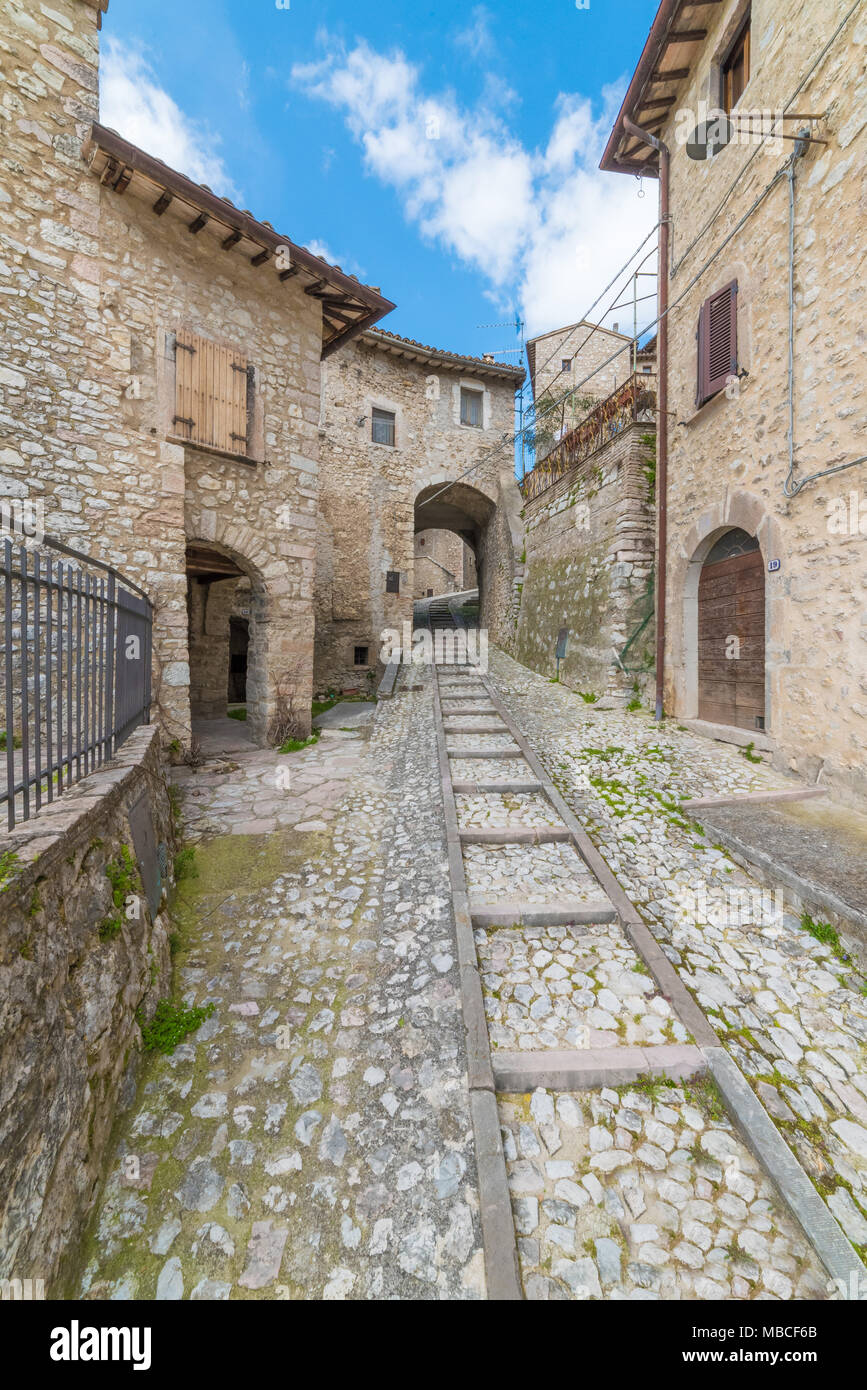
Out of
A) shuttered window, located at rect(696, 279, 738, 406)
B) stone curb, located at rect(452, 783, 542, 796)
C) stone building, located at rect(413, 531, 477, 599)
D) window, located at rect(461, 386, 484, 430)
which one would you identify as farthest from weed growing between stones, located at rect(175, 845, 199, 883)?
stone building, located at rect(413, 531, 477, 599)

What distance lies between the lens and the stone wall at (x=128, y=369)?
5250mm

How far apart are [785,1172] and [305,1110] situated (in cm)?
190

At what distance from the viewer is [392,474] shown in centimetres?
1547

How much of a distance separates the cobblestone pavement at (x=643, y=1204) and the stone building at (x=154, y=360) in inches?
227

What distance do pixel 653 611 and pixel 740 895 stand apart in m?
5.95

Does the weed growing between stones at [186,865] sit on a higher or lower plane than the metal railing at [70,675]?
lower

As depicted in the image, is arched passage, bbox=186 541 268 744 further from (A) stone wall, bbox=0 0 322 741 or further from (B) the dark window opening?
(A) stone wall, bbox=0 0 322 741

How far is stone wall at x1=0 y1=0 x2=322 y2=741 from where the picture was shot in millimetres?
5250

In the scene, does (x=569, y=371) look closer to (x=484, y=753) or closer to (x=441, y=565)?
(x=441, y=565)

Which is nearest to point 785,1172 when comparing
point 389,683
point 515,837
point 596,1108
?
point 596,1108

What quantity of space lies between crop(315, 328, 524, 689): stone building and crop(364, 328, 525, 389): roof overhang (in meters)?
0.03

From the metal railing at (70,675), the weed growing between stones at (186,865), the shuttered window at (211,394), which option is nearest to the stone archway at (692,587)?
the weed growing between stones at (186,865)

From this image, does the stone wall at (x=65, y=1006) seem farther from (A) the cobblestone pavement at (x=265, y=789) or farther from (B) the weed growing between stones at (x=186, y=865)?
(A) the cobblestone pavement at (x=265, y=789)
